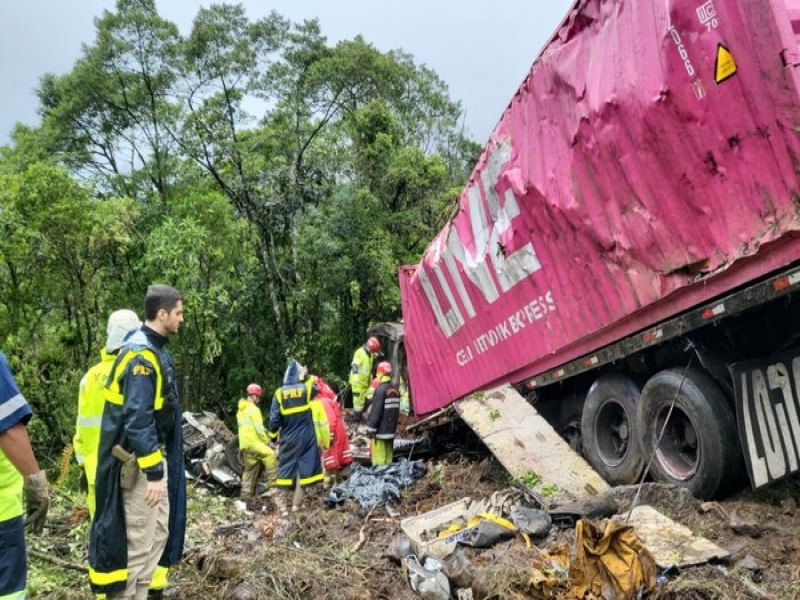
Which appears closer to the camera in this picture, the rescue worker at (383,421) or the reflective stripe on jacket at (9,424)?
the reflective stripe on jacket at (9,424)

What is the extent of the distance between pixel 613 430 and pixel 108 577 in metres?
4.07

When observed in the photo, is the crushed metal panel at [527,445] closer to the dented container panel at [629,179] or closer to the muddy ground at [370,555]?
the dented container panel at [629,179]

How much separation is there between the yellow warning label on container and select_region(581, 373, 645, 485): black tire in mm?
2558

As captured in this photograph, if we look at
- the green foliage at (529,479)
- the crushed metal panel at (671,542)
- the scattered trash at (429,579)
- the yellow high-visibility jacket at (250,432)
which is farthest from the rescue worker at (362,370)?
the crushed metal panel at (671,542)

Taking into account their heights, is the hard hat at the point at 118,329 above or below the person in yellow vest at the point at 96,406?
above

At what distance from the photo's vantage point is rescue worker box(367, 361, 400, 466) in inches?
309

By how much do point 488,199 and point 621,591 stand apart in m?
3.70

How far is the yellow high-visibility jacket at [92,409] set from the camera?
3662 millimetres

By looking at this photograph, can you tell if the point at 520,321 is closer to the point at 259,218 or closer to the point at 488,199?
the point at 488,199

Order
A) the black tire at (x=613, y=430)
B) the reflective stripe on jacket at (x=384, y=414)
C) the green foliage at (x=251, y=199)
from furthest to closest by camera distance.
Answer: the green foliage at (x=251, y=199) < the reflective stripe on jacket at (x=384, y=414) < the black tire at (x=613, y=430)

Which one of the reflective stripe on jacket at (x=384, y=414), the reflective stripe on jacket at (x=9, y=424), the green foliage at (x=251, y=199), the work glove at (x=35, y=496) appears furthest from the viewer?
the green foliage at (x=251, y=199)

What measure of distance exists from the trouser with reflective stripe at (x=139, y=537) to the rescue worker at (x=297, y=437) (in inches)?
140

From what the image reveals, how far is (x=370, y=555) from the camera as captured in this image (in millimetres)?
4637

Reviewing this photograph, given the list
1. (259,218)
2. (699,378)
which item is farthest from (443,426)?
(259,218)
